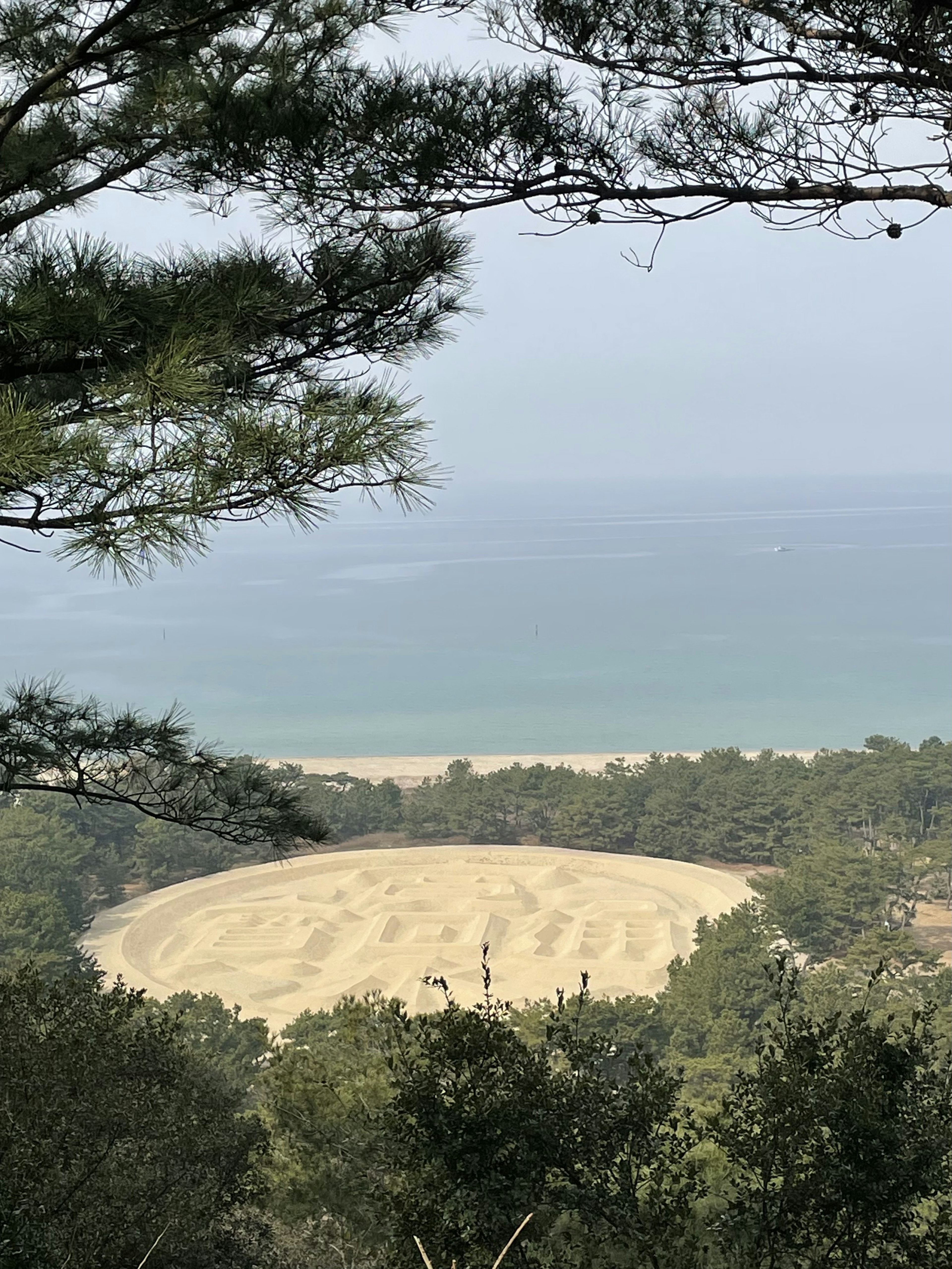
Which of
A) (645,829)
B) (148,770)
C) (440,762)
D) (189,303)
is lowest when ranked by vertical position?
(440,762)

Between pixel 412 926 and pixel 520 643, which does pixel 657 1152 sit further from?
pixel 520 643

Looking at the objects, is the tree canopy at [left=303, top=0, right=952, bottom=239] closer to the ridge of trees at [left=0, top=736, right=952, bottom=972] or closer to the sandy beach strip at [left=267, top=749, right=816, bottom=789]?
the ridge of trees at [left=0, top=736, right=952, bottom=972]

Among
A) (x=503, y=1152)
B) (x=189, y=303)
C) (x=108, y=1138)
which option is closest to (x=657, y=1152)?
(x=503, y=1152)

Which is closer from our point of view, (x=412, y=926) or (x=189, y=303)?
(x=189, y=303)

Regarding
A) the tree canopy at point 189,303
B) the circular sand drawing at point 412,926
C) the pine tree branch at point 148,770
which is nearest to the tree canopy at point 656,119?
the tree canopy at point 189,303

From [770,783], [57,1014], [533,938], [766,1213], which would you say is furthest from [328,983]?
[766,1213]

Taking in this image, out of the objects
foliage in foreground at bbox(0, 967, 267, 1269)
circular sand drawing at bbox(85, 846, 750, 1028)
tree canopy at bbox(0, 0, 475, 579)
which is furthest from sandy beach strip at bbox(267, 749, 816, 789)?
tree canopy at bbox(0, 0, 475, 579)

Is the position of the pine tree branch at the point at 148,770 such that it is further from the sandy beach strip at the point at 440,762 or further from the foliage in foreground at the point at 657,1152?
the sandy beach strip at the point at 440,762
